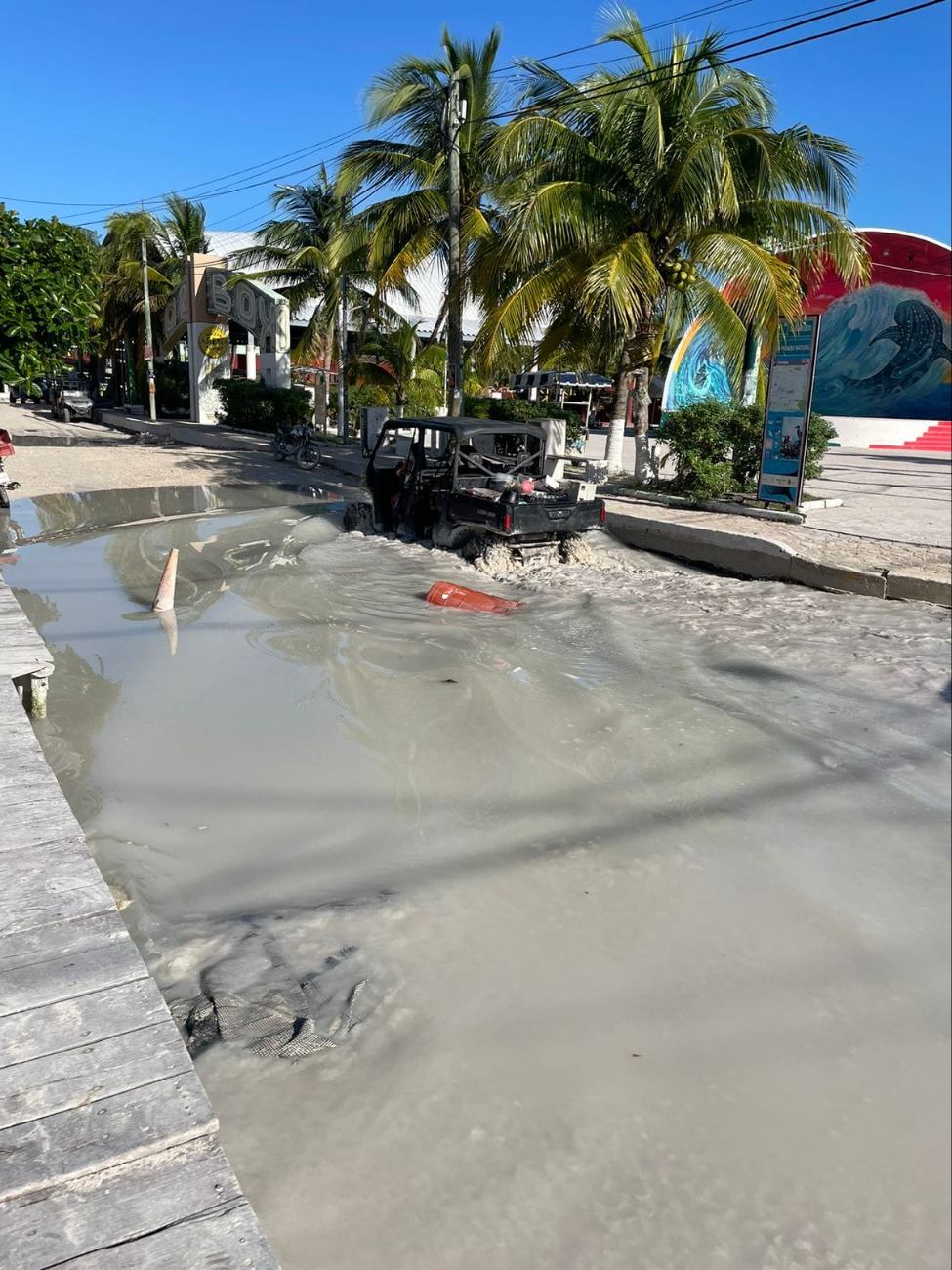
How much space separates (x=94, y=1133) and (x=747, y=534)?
34.0ft

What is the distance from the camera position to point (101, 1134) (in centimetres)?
218

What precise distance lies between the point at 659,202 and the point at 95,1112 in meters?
14.9

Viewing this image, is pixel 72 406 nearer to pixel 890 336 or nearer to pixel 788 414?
pixel 788 414

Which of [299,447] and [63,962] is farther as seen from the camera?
[299,447]

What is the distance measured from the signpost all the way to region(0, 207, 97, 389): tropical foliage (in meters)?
11.1

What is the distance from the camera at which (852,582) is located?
9.67 metres

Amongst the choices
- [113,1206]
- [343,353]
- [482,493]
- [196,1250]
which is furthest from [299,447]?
[196,1250]

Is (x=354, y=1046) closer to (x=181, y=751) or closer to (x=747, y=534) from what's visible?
(x=181, y=751)

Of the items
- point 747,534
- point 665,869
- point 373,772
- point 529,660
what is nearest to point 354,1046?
point 665,869

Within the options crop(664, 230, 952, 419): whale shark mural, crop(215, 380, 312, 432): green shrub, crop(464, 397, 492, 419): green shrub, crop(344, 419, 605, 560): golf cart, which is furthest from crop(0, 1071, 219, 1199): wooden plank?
crop(664, 230, 952, 419): whale shark mural

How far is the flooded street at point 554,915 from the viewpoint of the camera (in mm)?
2719

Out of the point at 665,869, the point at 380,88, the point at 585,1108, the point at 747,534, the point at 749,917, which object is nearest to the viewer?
the point at 585,1108

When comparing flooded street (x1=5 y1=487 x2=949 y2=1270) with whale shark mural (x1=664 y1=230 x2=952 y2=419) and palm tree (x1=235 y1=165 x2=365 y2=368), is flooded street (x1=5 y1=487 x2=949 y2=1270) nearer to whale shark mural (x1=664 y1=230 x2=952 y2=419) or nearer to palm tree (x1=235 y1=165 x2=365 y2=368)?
palm tree (x1=235 y1=165 x2=365 y2=368)

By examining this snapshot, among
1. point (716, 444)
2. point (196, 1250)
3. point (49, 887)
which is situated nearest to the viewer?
point (196, 1250)
